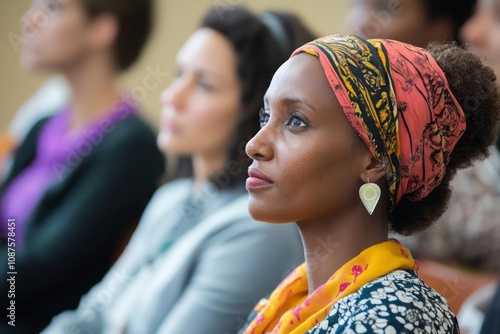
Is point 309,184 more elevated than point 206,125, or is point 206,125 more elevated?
point 309,184

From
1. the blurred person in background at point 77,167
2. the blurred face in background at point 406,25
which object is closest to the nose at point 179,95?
the blurred person in background at point 77,167

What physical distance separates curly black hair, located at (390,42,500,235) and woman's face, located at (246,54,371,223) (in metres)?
0.16

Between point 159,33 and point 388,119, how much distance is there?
2.94 meters

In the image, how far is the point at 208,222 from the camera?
2258 millimetres

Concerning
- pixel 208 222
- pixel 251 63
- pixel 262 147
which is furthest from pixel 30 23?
pixel 262 147

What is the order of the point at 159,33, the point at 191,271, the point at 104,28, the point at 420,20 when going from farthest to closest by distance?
the point at 159,33 < the point at 104,28 < the point at 420,20 < the point at 191,271

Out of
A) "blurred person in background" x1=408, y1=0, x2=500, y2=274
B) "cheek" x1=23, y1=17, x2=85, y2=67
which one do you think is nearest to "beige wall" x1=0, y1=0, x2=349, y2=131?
"cheek" x1=23, y1=17, x2=85, y2=67

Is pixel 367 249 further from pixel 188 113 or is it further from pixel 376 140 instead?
pixel 188 113

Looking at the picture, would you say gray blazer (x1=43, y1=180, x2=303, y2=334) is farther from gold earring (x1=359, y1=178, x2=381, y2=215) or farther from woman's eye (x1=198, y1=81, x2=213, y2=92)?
gold earring (x1=359, y1=178, x2=381, y2=215)

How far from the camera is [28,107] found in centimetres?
426

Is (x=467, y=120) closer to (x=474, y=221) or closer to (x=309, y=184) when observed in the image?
(x=309, y=184)

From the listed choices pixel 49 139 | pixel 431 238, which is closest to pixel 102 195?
pixel 49 139

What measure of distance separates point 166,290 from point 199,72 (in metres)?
0.62

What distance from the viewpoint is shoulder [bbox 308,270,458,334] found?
122cm
